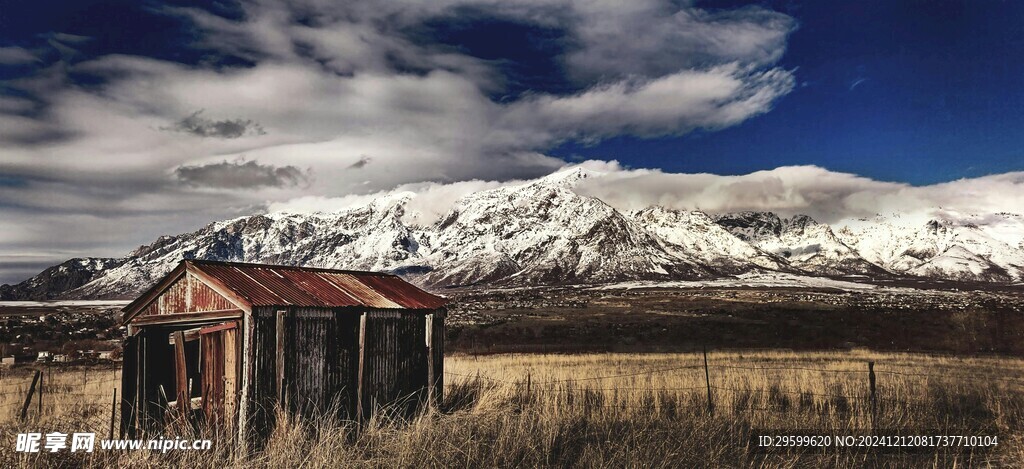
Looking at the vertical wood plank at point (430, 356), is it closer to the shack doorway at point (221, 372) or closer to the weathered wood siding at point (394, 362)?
the weathered wood siding at point (394, 362)

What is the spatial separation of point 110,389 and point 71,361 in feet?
38.1

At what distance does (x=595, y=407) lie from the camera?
1319 centimetres

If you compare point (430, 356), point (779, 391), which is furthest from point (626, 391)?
point (430, 356)

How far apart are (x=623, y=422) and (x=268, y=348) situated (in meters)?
5.59

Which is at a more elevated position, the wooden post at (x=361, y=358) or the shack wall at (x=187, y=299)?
the shack wall at (x=187, y=299)

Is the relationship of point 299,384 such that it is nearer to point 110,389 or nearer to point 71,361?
point 110,389

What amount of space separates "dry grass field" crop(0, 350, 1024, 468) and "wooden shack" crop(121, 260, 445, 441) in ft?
1.73

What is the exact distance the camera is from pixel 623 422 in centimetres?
1102

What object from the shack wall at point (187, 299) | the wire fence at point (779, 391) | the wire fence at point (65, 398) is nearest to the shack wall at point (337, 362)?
the shack wall at point (187, 299)

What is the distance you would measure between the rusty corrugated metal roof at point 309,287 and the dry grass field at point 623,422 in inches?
76.1

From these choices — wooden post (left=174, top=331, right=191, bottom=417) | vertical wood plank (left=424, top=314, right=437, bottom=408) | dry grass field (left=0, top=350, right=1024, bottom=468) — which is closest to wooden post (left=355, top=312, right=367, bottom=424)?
dry grass field (left=0, top=350, right=1024, bottom=468)

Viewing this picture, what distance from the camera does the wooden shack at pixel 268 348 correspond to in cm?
1001

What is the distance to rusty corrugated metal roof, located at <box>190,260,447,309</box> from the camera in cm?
1046

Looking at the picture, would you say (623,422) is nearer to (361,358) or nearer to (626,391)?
(626,391)
